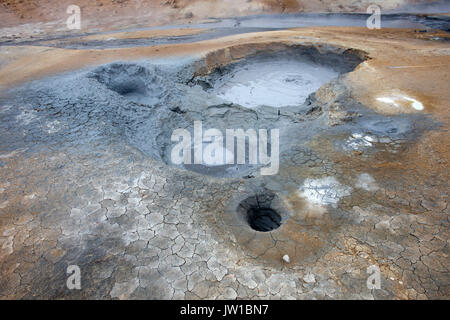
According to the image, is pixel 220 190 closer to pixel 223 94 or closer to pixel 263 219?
pixel 263 219

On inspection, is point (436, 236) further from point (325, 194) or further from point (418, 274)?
point (325, 194)

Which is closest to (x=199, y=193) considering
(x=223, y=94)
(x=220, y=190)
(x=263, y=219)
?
(x=220, y=190)

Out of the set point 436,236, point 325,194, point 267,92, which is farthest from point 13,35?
point 436,236

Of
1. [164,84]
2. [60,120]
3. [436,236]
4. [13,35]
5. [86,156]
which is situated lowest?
[436,236]

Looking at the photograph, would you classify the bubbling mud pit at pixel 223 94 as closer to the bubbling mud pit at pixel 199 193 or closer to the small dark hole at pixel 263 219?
the bubbling mud pit at pixel 199 193

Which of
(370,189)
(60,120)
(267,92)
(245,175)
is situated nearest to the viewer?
(370,189)

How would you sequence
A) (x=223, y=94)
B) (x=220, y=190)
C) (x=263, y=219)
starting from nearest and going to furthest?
(x=263, y=219) → (x=220, y=190) → (x=223, y=94)

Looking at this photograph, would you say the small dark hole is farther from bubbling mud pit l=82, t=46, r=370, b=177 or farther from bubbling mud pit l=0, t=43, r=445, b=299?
bubbling mud pit l=82, t=46, r=370, b=177

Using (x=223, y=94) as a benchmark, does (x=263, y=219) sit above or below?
below

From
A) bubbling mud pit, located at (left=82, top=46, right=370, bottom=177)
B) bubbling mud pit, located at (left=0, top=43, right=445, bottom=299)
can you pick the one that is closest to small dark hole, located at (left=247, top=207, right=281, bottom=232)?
bubbling mud pit, located at (left=0, top=43, right=445, bottom=299)
